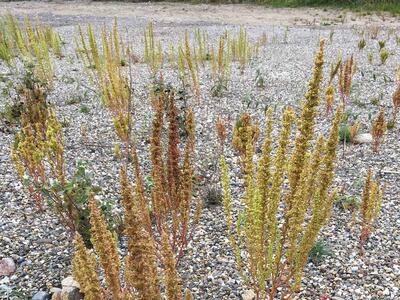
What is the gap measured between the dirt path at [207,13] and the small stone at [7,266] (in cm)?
1625

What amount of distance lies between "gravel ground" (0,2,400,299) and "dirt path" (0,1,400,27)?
9476 millimetres

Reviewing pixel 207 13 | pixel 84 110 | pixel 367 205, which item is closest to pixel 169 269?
pixel 367 205

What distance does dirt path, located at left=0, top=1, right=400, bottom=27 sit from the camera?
17781 millimetres

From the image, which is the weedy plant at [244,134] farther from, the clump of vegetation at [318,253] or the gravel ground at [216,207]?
the clump of vegetation at [318,253]

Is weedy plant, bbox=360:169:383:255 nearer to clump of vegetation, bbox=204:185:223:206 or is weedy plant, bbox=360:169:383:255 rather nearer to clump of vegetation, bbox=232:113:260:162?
clump of vegetation, bbox=232:113:260:162

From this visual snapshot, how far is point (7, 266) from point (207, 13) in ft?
63.2

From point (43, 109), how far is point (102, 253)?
10.3 feet

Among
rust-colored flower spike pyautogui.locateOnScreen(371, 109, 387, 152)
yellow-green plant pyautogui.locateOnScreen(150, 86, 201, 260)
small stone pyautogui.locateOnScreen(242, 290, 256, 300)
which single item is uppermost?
yellow-green plant pyautogui.locateOnScreen(150, 86, 201, 260)

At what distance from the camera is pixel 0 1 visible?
979 inches

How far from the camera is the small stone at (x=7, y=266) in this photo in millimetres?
2910

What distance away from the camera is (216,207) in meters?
3.79

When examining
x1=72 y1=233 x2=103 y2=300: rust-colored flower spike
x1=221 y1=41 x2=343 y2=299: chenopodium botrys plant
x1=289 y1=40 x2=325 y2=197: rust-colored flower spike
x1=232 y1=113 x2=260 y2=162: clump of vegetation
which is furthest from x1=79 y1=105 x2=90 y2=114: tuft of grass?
x1=289 y1=40 x2=325 y2=197: rust-colored flower spike

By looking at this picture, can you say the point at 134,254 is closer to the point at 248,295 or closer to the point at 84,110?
the point at 248,295

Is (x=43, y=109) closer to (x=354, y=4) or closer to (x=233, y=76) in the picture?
(x=233, y=76)
